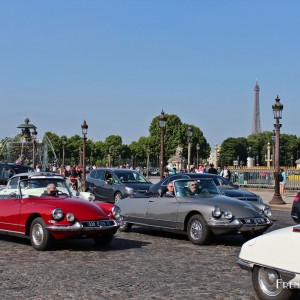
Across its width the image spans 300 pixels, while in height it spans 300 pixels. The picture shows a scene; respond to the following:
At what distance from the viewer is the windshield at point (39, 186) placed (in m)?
12.1

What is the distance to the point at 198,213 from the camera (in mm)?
12031

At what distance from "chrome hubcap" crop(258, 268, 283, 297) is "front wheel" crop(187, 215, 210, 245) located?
197 inches

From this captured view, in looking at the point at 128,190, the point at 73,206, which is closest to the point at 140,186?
the point at 128,190

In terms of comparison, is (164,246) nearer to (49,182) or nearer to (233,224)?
(233,224)

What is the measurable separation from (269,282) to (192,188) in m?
6.42

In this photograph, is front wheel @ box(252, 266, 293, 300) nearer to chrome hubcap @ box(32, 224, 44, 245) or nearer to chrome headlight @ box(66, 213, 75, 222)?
chrome headlight @ box(66, 213, 75, 222)

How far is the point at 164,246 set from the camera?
11.9 m

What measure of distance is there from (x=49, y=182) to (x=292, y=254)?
7461mm

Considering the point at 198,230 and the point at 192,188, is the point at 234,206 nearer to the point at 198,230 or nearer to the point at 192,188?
the point at 198,230

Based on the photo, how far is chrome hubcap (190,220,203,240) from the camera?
11.9 metres

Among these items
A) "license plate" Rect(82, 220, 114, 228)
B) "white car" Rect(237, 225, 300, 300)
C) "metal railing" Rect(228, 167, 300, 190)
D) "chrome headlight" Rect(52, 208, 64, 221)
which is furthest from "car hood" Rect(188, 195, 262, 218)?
"metal railing" Rect(228, 167, 300, 190)

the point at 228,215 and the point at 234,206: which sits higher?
the point at 234,206

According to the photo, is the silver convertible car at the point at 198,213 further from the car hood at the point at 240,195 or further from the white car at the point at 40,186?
the car hood at the point at 240,195

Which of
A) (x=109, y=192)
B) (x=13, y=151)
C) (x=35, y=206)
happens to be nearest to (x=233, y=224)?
(x=35, y=206)
